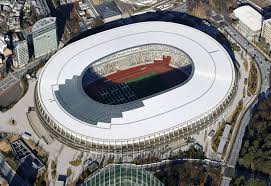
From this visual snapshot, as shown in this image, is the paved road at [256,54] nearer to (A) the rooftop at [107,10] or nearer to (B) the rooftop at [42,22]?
(A) the rooftop at [107,10]

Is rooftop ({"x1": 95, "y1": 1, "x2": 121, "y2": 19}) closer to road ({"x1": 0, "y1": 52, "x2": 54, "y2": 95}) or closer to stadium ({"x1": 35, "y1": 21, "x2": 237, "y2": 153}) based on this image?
stadium ({"x1": 35, "y1": 21, "x2": 237, "y2": 153})

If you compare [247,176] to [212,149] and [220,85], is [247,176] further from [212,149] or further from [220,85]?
[220,85]

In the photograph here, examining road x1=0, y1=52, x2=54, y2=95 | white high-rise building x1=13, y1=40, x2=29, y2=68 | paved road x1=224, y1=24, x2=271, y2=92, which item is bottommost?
road x1=0, y1=52, x2=54, y2=95

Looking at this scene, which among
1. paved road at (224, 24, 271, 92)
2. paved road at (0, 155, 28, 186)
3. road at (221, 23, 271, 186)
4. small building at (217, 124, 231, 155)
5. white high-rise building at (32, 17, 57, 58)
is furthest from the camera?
white high-rise building at (32, 17, 57, 58)

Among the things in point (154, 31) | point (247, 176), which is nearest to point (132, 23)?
point (154, 31)

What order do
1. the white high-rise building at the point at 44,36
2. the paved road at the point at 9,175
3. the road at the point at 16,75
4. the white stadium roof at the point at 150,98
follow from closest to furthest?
the paved road at the point at 9,175 < the white stadium roof at the point at 150,98 < the road at the point at 16,75 < the white high-rise building at the point at 44,36

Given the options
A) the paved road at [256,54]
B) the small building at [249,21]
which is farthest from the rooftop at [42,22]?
the small building at [249,21]

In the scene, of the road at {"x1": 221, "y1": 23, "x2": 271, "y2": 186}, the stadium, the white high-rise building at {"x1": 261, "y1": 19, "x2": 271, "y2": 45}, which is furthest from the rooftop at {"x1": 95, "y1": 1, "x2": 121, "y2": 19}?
the white high-rise building at {"x1": 261, "y1": 19, "x2": 271, "y2": 45}
